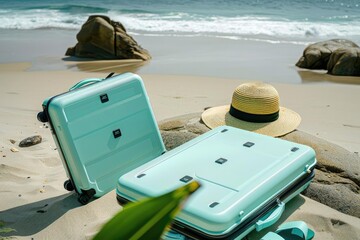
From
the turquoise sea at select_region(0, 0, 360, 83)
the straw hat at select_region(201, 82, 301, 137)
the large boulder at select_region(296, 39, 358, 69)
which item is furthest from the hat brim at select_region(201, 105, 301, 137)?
the large boulder at select_region(296, 39, 358, 69)

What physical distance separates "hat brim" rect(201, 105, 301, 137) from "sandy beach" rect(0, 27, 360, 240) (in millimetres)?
776

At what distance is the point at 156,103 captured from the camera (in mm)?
7156

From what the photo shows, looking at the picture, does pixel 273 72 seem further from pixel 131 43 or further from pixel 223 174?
pixel 223 174

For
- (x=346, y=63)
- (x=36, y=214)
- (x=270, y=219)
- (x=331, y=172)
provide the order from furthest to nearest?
(x=346, y=63) → (x=331, y=172) → (x=36, y=214) → (x=270, y=219)

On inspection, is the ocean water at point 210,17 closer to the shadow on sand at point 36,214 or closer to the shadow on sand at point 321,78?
the shadow on sand at point 321,78

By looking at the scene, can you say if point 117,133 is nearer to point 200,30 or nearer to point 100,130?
point 100,130

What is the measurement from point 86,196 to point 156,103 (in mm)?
3576

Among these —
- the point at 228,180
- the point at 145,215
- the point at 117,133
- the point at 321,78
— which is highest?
the point at 145,215

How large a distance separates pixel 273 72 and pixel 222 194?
7084 mm

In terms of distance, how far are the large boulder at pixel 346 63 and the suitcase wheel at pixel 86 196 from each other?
286 inches

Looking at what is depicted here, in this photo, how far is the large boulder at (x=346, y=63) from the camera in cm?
964

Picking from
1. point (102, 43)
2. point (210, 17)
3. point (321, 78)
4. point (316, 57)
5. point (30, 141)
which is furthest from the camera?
point (210, 17)

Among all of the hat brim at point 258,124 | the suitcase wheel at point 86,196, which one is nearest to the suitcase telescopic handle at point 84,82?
the suitcase wheel at point 86,196

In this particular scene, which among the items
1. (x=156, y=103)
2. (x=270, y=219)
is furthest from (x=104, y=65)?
(x=270, y=219)
